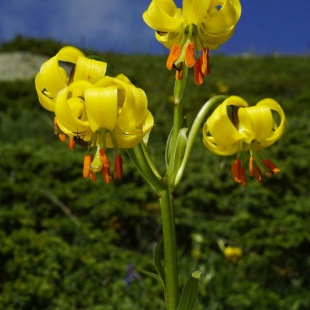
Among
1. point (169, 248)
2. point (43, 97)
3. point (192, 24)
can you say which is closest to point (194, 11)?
point (192, 24)

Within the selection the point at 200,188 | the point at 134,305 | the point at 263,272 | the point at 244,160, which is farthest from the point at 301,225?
the point at 244,160

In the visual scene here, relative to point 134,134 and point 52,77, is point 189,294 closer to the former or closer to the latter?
point 134,134

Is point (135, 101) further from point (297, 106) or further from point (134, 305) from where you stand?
point (297, 106)

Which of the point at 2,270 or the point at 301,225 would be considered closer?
the point at 2,270

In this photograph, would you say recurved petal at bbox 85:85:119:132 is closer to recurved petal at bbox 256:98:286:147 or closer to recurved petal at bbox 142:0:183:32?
recurved petal at bbox 142:0:183:32

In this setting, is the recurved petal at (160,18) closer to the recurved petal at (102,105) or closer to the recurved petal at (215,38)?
the recurved petal at (215,38)

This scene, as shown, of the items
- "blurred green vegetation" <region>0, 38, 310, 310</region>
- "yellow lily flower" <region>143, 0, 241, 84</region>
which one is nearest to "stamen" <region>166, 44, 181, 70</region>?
"yellow lily flower" <region>143, 0, 241, 84</region>

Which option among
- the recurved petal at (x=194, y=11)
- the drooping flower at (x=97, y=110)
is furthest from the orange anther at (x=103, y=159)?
the recurved petal at (x=194, y=11)
